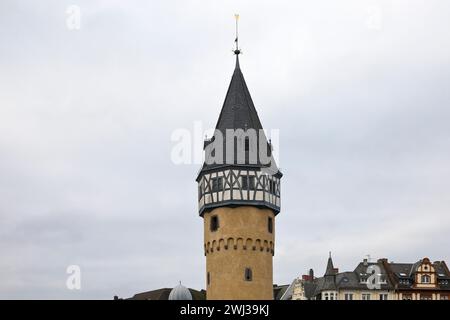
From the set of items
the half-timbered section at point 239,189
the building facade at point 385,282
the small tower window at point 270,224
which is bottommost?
the building facade at point 385,282

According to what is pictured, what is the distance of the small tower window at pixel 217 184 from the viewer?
51.0 m

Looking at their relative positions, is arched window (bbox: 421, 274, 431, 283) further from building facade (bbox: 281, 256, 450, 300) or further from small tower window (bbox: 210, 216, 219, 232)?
small tower window (bbox: 210, 216, 219, 232)

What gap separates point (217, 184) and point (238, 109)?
16.3 feet

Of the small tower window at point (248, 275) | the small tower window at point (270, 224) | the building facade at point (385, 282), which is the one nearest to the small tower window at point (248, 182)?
the small tower window at point (270, 224)

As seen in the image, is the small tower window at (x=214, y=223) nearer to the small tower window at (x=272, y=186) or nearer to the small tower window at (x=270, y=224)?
the small tower window at (x=270, y=224)

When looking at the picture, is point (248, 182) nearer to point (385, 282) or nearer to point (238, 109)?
point (238, 109)

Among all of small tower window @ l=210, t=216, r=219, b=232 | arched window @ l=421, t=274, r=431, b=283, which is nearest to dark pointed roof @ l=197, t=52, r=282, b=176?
small tower window @ l=210, t=216, r=219, b=232

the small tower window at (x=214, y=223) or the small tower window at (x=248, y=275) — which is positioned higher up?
the small tower window at (x=214, y=223)

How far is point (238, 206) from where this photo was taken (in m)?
50.3

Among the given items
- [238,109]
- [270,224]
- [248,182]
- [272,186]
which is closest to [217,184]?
[248,182]

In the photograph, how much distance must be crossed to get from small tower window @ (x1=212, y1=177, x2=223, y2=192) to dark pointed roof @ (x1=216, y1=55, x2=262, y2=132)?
10.6ft

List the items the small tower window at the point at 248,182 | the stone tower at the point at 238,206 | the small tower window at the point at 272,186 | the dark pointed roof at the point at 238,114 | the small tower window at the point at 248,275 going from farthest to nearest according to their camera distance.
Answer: the dark pointed roof at the point at 238,114, the small tower window at the point at 272,186, the small tower window at the point at 248,182, the stone tower at the point at 238,206, the small tower window at the point at 248,275
